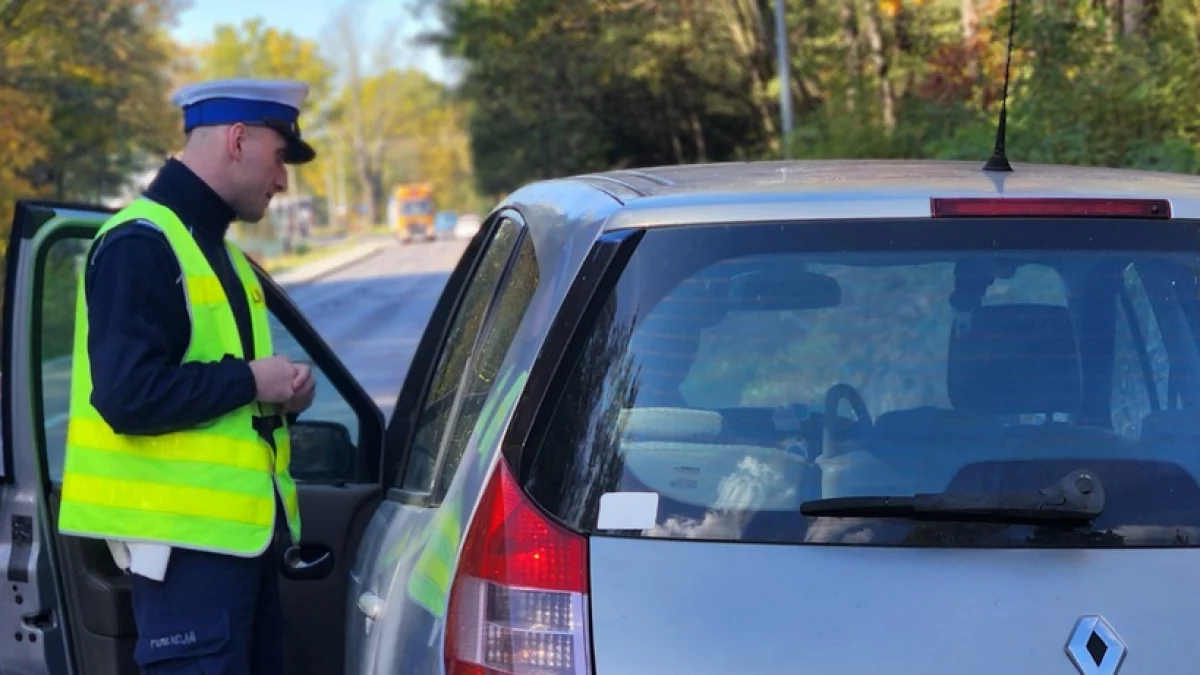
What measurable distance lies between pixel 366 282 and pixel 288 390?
36.4 meters

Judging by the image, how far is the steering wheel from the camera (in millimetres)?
2227

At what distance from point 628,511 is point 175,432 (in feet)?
3.99

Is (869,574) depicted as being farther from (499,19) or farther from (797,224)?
(499,19)

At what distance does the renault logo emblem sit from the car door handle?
1193 millimetres

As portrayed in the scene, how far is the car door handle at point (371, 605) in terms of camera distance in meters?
2.70

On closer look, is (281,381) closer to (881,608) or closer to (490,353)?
(490,353)

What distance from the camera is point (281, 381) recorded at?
305cm

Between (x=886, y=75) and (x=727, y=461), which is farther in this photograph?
(x=886, y=75)

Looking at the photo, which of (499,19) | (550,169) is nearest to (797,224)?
(499,19)

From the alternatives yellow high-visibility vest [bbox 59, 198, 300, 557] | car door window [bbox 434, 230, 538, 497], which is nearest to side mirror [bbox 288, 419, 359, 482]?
yellow high-visibility vest [bbox 59, 198, 300, 557]

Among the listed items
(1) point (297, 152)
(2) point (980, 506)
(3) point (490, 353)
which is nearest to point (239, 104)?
(1) point (297, 152)

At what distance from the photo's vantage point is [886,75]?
2064cm

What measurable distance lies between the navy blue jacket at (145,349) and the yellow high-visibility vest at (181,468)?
0.12ft

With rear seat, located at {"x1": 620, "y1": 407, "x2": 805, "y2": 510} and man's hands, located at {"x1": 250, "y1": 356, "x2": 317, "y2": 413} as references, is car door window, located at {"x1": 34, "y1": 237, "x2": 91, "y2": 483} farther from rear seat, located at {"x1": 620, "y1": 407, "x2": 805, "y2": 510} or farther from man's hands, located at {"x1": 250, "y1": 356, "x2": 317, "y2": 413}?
rear seat, located at {"x1": 620, "y1": 407, "x2": 805, "y2": 510}
